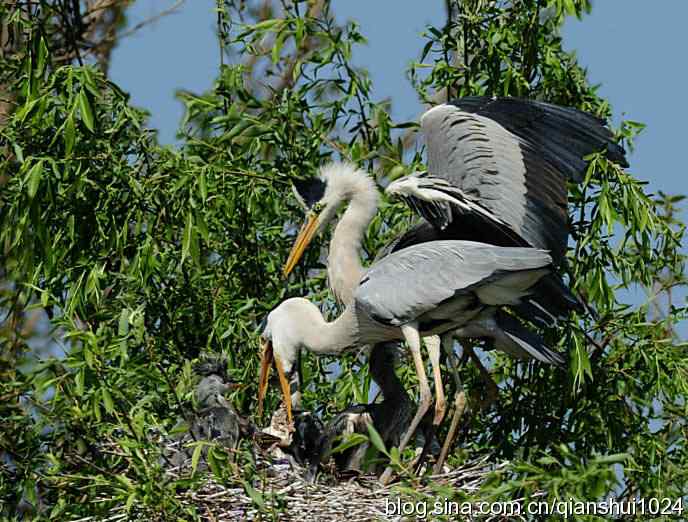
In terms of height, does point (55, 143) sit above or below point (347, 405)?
above

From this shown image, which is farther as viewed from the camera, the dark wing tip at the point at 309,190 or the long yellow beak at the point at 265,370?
the dark wing tip at the point at 309,190

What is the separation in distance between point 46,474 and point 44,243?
1238 mm

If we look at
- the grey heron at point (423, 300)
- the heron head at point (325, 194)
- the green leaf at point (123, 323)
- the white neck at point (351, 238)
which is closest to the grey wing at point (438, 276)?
the grey heron at point (423, 300)

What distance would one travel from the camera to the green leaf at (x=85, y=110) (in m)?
6.01

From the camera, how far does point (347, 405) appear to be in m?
6.63

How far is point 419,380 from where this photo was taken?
6352 mm

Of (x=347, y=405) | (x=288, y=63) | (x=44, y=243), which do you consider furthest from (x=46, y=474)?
(x=288, y=63)

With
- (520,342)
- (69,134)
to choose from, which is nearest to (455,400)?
(520,342)

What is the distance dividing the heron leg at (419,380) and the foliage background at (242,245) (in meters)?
0.21

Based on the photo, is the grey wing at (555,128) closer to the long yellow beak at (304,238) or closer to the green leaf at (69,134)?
the long yellow beak at (304,238)

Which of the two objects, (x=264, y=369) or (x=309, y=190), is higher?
(x=309, y=190)

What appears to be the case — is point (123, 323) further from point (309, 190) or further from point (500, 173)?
point (500, 173)

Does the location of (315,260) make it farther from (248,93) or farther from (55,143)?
(55,143)

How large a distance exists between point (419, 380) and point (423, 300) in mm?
402
